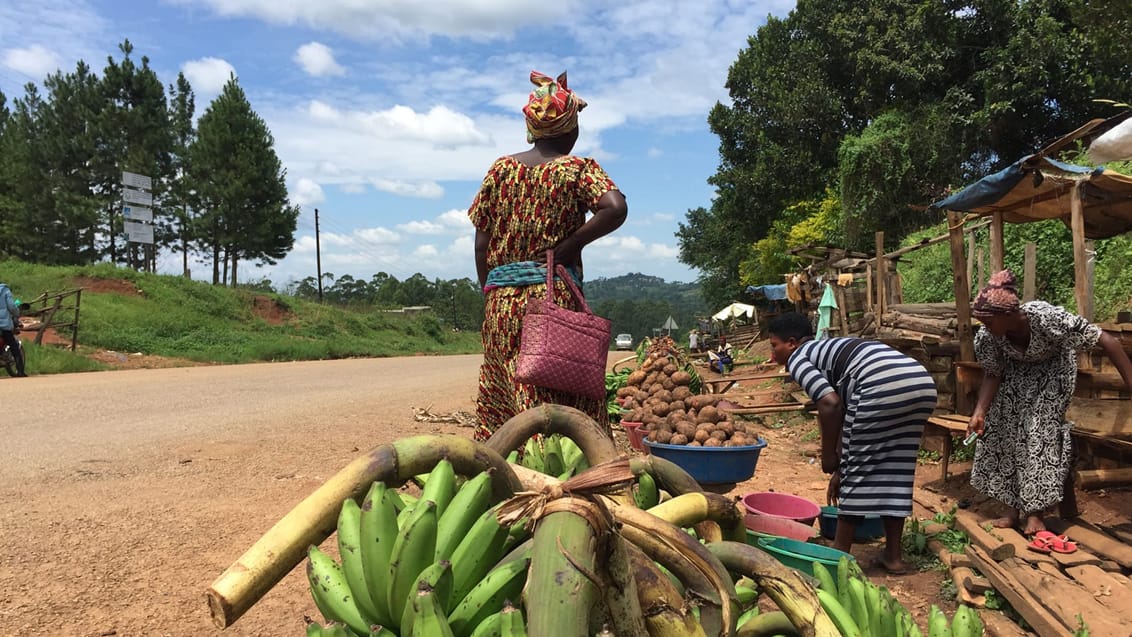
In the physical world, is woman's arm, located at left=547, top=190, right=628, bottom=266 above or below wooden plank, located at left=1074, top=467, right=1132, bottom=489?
above

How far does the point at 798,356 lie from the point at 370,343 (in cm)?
2315

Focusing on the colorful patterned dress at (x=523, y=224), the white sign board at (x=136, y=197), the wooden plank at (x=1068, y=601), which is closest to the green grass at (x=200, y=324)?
the white sign board at (x=136, y=197)

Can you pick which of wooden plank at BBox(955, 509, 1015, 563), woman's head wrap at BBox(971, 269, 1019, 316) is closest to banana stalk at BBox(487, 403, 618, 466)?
wooden plank at BBox(955, 509, 1015, 563)

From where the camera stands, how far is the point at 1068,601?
3.19 metres

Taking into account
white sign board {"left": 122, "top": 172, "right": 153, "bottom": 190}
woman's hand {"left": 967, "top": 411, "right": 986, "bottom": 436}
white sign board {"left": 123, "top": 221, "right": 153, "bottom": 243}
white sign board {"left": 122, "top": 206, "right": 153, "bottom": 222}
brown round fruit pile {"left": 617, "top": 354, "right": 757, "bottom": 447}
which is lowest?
brown round fruit pile {"left": 617, "top": 354, "right": 757, "bottom": 447}

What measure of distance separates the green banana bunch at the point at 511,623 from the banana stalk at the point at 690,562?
172 mm

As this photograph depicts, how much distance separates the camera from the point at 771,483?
5945mm

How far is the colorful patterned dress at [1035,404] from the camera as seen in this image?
4.02m

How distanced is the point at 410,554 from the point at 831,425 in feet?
11.8

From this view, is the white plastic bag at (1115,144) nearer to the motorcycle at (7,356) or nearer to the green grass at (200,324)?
the motorcycle at (7,356)

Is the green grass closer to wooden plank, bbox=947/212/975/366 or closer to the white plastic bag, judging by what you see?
wooden plank, bbox=947/212/975/366

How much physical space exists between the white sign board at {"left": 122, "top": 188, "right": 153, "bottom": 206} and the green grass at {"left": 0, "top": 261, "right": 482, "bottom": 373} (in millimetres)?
2478

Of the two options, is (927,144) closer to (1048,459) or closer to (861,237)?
(861,237)

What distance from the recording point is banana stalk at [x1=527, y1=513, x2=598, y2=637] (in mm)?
672
